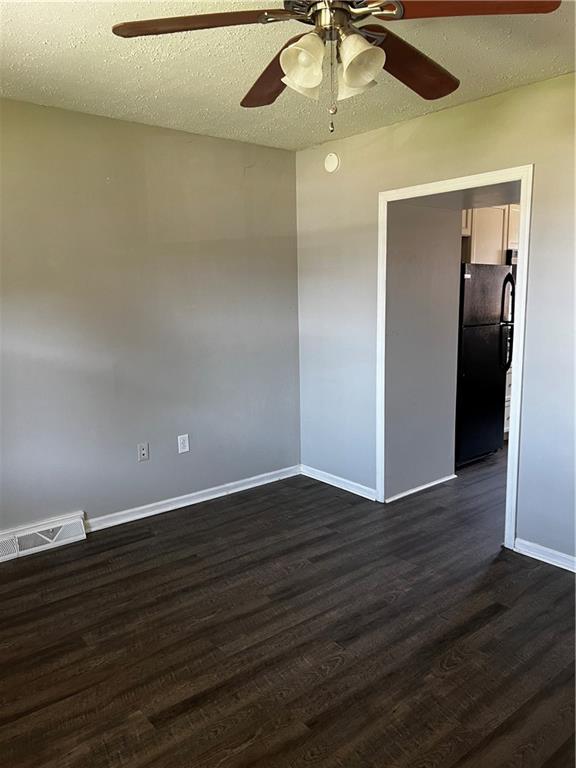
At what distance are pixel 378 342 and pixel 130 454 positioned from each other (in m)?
1.77

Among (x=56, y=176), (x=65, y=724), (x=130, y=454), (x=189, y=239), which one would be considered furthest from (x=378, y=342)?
(x=65, y=724)

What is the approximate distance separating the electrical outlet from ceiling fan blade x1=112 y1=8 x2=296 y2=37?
2.49 m

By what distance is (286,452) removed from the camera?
171 inches

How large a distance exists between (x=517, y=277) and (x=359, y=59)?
1659mm

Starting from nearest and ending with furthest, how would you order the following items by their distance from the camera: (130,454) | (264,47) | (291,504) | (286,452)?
1. (264,47)
2. (130,454)
3. (291,504)
4. (286,452)

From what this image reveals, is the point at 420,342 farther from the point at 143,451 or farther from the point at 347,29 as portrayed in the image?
the point at 347,29

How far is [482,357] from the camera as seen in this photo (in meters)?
4.55

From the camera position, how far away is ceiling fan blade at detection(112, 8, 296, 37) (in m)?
1.48

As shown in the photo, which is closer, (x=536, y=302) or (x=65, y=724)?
(x=65, y=724)

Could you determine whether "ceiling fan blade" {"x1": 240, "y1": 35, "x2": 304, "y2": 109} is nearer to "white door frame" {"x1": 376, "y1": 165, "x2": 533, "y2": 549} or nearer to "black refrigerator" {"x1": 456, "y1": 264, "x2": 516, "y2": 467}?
"white door frame" {"x1": 376, "y1": 165, "x2": 533, "y2": 549}

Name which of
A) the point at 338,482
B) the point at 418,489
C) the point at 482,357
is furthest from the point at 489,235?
the point at 338,482

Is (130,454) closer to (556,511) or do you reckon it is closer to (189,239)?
(189,239)

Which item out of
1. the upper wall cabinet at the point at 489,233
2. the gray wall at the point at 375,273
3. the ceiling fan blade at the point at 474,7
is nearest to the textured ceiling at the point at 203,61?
the gray wall at the point at 375,273

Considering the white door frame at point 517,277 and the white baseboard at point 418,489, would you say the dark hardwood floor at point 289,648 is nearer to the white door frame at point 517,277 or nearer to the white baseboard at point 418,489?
the white baseboard at point 418,489
